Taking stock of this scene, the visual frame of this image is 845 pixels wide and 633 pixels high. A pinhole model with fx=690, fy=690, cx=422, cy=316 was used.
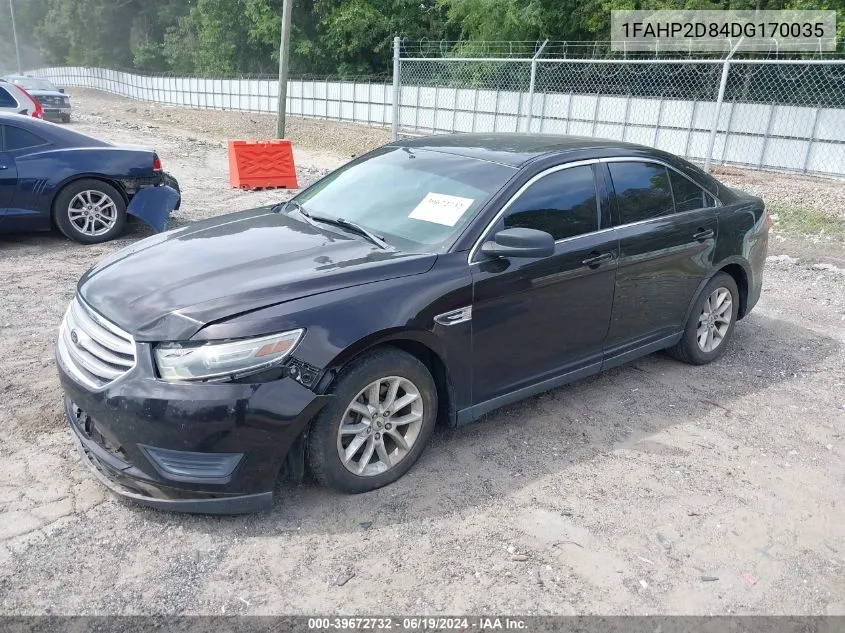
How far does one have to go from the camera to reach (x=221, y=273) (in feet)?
10.8

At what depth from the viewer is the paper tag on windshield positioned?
12.3 feet

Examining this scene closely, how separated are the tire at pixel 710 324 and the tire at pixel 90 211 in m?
6.31

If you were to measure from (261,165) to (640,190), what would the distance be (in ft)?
28.6

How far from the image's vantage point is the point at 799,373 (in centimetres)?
521

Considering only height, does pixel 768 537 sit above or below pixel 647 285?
below

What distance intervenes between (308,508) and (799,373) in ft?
12.9

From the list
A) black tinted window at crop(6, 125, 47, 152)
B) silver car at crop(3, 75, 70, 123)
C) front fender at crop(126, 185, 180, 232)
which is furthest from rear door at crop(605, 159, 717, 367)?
silver car at crop(3, 75, 70, 123)

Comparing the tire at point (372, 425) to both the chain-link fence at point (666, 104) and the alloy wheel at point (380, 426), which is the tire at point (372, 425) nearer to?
the alloy wheel at point (380, 426)

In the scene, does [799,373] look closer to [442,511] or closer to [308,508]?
[442,511]

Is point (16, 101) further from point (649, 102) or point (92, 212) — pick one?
point (649, 102)

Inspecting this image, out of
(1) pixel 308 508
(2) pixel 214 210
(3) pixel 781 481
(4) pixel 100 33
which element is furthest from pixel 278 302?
(4) pixel 100 33

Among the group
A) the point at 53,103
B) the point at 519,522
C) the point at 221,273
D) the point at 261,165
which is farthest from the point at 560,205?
the point at 53,103

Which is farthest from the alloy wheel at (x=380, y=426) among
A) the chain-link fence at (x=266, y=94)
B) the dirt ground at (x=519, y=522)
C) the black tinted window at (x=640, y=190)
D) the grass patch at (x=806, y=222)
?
the chain-link fence at (x=266, y=94)

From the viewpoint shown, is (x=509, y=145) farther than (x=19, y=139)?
No
